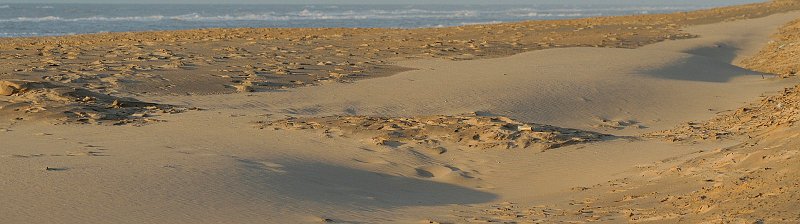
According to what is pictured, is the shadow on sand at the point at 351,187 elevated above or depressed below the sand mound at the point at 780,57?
below

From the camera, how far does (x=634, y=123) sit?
9.34m

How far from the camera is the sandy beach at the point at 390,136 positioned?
5379 mm

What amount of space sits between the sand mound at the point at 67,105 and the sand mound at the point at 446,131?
4.26 ft

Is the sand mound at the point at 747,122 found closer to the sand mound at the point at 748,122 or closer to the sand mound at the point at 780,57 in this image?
the sand mound at the point at 748,122

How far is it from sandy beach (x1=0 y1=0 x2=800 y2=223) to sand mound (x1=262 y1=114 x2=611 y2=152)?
0.03 m

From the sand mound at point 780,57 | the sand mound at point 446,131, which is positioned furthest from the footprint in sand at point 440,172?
the sand mound at point 780,57

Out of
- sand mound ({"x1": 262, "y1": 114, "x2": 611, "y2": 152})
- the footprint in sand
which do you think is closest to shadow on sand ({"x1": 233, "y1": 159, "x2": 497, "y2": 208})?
the footprint in sand

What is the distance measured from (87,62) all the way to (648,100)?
22.7 feet

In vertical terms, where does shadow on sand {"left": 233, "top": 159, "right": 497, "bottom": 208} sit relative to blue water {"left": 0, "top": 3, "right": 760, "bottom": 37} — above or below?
below

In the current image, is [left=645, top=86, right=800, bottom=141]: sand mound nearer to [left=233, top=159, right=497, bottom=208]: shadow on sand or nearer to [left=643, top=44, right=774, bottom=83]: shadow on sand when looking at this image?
[left=233, top=159, right=497, bottom=208]: shadow on sand

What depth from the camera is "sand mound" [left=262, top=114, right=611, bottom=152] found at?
768 cm

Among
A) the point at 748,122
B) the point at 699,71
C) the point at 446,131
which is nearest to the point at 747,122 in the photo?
the point at 748,122

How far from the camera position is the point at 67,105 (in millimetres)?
8531

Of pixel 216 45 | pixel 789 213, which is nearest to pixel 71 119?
pixel 789 213
